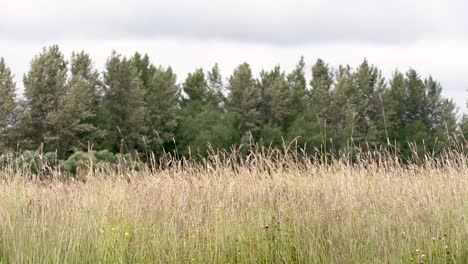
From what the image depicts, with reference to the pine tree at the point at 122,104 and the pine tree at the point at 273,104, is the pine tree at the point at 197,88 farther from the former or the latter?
the pine tree at the point at 122,104

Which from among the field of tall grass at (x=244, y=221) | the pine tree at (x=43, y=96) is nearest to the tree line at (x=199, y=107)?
the pine tree at (x=43, y=96)

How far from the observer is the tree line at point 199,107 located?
49.2m

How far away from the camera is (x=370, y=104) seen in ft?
228

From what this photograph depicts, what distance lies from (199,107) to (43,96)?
18.8m

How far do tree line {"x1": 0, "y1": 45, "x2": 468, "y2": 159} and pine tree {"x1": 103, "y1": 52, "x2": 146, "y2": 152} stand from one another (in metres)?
0.08

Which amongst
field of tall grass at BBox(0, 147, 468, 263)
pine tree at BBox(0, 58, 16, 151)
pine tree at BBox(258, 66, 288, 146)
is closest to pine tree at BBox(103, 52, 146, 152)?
pine tree at BBox(0, 58, 16, 151)

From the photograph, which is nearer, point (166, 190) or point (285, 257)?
point (285, 257)

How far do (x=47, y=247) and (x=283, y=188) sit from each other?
2.51 meters

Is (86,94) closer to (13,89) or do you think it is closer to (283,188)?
(13,89)

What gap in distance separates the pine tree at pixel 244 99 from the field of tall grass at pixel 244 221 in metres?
56.2

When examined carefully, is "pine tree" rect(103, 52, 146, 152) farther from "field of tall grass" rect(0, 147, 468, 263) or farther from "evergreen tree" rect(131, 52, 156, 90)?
"field of tall grass" rect(0, 147, 468, 263)

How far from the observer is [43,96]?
5009 cm

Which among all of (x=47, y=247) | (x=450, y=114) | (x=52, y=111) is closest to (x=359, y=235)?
(x=47, y=247)

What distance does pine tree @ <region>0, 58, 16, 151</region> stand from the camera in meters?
46.3
